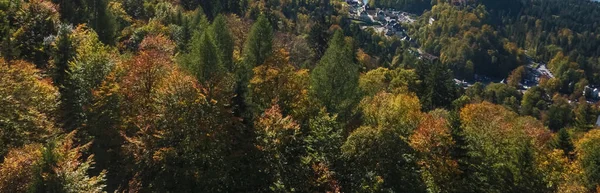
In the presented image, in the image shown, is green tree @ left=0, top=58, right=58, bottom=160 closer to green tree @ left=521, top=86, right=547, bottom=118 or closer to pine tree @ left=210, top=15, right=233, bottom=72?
pine tree @ left=210, top=15, right=233, bottom=72

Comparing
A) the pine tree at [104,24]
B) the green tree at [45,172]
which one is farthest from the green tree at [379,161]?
the pine tree at [104,24]

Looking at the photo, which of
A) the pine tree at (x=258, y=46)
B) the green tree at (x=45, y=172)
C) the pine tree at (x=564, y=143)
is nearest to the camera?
the green tree at (x=45, y=172)

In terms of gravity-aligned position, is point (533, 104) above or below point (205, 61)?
below

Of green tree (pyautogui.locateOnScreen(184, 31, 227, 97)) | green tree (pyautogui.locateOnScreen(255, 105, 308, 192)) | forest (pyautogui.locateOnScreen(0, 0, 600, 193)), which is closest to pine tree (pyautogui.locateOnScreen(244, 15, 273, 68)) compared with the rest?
forest (pyautogui.locateOnScreen(0, 0, 600, 193))

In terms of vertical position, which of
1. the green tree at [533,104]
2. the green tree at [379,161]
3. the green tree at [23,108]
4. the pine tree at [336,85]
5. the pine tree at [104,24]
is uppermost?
the pine tree at [104,24]

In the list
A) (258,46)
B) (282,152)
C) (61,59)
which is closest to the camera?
(282,152)

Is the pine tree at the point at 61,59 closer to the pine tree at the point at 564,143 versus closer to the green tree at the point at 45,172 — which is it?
the green tree at the point at 45,172

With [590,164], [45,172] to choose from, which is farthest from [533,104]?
[45,172]

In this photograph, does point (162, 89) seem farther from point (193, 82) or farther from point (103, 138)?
point (103, 138)

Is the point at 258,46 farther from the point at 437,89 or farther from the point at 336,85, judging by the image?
the point at 437,89
